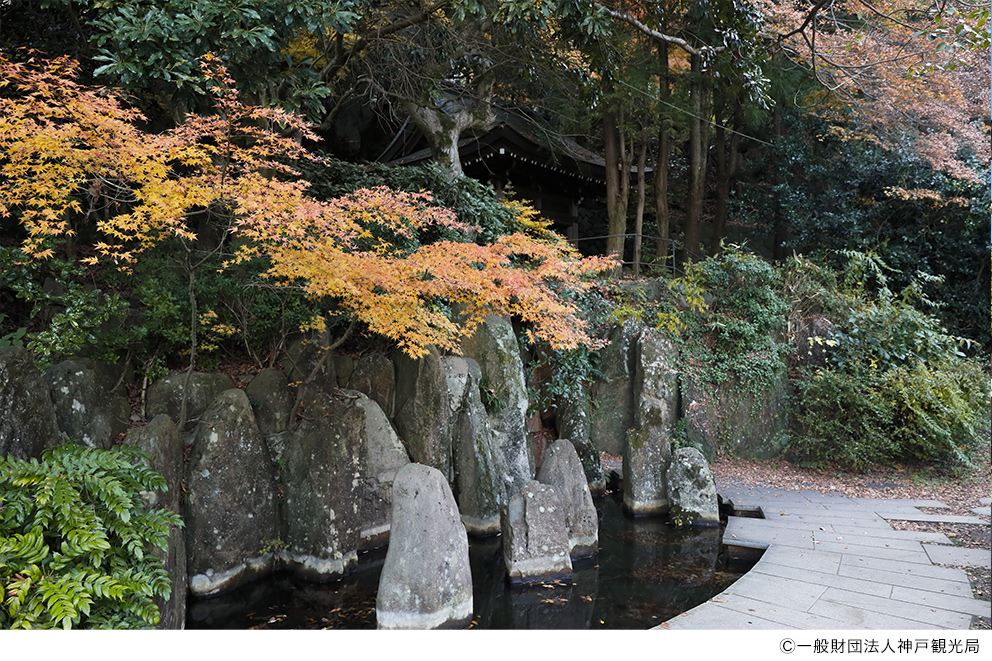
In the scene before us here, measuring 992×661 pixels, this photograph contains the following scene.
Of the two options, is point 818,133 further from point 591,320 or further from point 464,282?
point 464,282

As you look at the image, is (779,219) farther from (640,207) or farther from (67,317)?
(67,317)

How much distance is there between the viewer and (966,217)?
1221 cm

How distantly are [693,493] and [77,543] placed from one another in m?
6.14

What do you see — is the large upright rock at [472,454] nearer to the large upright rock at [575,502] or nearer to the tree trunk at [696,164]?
the large upright rock at [575,502]

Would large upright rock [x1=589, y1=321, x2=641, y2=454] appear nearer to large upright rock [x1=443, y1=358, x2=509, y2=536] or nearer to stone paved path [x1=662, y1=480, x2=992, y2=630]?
large upright rock [x1=443, y1=358, x2=509, y2=536]

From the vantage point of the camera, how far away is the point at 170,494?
17.0 feet

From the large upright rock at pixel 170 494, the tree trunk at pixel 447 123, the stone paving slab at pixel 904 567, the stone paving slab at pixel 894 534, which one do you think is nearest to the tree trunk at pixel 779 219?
the tree trunk at pixel 447 123

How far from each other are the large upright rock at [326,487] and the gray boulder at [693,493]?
146 inches

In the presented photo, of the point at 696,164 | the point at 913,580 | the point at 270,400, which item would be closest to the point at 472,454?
the point at 270,400

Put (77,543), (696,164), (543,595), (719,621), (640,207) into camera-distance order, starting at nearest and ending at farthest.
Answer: (77,543), (719,621), (543,595), (640,207), (696,164)

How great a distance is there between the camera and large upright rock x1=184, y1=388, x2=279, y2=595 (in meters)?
5.47

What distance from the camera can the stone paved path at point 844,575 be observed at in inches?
166

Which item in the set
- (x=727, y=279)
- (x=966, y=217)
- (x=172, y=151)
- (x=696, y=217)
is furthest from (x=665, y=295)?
(x=172, y=151)
